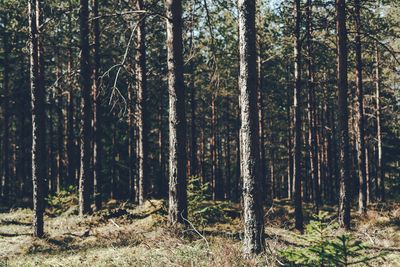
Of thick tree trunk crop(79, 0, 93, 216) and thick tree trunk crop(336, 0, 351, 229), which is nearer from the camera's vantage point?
thick tree trunk crop(336, 0, 351, 229)

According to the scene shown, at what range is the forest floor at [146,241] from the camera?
27.4 feet

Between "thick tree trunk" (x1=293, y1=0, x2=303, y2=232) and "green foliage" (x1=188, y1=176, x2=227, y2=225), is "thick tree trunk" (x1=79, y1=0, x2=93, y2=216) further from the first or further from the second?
"thick tree trunk" (x1=293, y1=0, x2=303, y2=232)

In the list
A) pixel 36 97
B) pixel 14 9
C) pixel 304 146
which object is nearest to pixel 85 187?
pixel 36 97

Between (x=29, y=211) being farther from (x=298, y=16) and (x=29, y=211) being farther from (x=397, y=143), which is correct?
(x=397, y=143)

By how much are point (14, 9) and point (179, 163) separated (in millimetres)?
21318

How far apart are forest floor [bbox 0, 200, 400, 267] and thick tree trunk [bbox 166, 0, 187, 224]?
706 mm

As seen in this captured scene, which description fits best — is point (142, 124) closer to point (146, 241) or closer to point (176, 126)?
point (176, 126)

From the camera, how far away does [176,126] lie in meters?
10.9

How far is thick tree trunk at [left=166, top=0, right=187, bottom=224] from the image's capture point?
35.6ft

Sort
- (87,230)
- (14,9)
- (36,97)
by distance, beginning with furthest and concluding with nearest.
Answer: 1. (14,9)
2. (87,230)
3. (36,97)

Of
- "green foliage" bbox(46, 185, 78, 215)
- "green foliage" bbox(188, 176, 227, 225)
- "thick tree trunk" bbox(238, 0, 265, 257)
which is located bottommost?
"green foliage" bbox(46, 185, 78, 215)

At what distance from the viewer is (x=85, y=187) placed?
1692 centimetres

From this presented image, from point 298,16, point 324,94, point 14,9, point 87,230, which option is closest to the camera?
point 87,230

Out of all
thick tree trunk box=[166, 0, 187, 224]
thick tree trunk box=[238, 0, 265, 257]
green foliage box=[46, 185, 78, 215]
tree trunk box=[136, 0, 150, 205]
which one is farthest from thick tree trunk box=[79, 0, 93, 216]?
thick tree trunk box=[238, 0, 265, 257]
